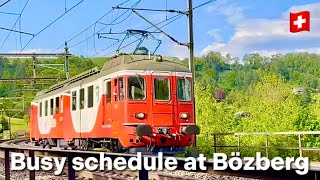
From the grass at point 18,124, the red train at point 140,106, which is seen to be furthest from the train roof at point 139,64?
the grass at point 18,124

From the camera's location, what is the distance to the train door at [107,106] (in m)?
17.3

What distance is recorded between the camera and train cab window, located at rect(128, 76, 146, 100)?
16906mm

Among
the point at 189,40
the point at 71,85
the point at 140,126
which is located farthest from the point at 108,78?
the point at 189,40

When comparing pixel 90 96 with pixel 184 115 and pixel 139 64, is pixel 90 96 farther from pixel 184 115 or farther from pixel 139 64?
pixel 184 115

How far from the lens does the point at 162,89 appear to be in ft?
57.5

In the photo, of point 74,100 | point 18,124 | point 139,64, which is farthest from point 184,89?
point 18,124

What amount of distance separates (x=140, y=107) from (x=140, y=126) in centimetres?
89

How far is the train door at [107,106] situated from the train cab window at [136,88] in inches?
31.7

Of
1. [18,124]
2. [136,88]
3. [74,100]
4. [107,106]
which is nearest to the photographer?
[136,88]

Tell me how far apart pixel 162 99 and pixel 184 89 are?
999 mm

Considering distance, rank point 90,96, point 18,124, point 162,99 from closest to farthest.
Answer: point 162,99, point 90,96, point 18,124

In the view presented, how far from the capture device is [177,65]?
18.3 metres

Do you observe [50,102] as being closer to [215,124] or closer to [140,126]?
[140,126]

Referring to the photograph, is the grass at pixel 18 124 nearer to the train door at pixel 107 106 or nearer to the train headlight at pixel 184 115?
the train door at pixel 107 106
